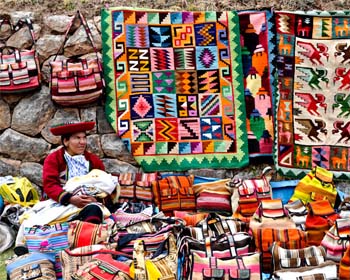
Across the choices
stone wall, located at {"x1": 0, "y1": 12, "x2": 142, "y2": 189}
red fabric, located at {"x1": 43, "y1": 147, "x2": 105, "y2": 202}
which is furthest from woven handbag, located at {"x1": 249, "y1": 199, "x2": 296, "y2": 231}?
stone wall, located at {"x1": 0, "y1": 12, "x2": 142, "y2": 189}

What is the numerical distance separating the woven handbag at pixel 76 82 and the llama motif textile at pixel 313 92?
170 cm

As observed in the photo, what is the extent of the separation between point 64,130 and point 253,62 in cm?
198

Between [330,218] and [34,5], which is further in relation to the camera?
[34,5]

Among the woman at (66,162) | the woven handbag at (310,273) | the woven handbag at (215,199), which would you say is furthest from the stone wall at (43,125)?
the woven handbag at (310,273)

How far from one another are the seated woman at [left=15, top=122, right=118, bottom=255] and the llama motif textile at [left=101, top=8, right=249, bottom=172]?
79 cm

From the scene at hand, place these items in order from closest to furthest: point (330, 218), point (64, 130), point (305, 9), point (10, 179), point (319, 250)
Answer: point (319, 250)
point (330, 218)
point (64, 130)
point (10, 179)
point (305, 9)

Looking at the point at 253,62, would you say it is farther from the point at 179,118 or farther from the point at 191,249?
the point at 191,249

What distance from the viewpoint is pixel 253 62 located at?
659cm

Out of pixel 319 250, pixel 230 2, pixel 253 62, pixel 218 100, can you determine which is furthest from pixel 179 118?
pixel 319 250

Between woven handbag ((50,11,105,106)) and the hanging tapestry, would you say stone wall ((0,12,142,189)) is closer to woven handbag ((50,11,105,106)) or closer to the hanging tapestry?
woven handbag ((50,11,105,106))

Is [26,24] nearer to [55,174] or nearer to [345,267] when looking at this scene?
[55,174]

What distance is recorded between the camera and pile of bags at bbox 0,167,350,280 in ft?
14.4

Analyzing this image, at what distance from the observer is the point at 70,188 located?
5.60 metres

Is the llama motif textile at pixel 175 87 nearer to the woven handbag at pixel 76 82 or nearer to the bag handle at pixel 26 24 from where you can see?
the woven handbag at pixel 76 82
